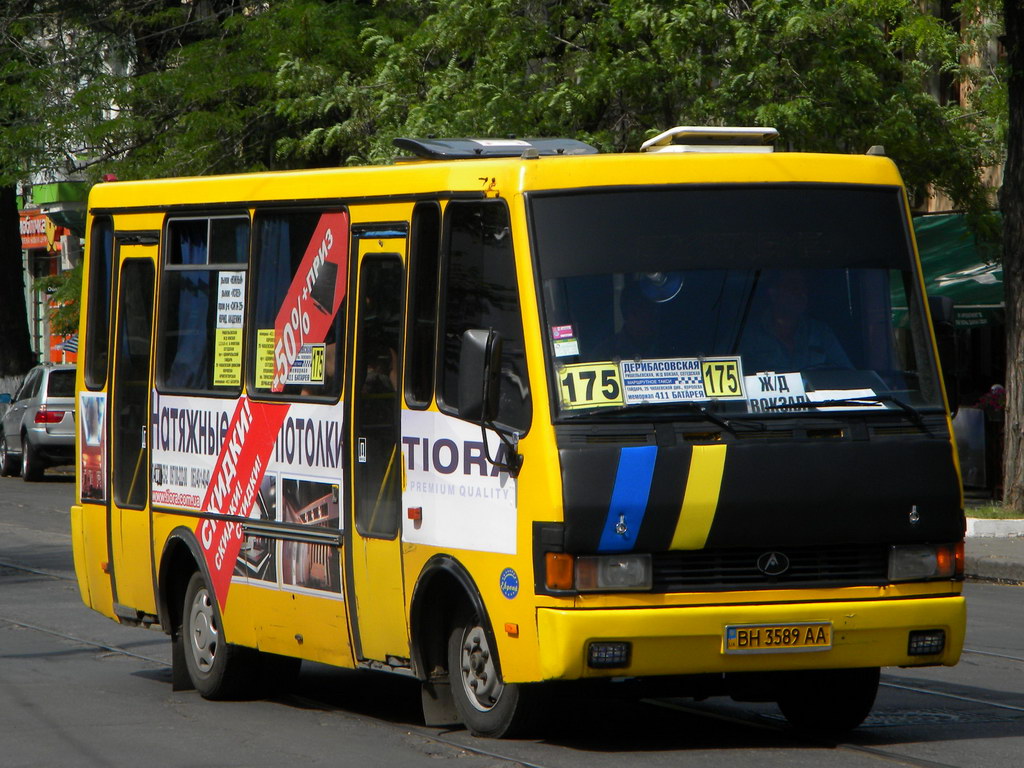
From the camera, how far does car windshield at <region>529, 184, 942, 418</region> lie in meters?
7.23

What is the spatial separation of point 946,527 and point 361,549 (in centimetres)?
254

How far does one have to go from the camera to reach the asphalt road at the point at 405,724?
24.4ft

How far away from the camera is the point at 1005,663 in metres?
10.2

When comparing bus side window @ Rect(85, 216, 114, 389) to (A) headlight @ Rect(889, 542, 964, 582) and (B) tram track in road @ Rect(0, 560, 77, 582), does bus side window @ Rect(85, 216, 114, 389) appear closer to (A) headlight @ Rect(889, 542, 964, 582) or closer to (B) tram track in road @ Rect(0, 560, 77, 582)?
(A) headlight @ Rect(889, 542, 964, 582)

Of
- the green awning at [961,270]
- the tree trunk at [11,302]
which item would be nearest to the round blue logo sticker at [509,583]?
the green awning at [961,270]

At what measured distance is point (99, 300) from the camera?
1075 cm

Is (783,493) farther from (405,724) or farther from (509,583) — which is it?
(405,724)

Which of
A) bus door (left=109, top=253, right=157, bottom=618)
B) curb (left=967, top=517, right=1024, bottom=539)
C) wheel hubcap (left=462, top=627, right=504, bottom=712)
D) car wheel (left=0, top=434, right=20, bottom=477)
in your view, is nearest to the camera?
wheel hubcap (left=462, top=627, right=504, bottom=712)

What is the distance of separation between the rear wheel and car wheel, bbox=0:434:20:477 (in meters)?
24.1

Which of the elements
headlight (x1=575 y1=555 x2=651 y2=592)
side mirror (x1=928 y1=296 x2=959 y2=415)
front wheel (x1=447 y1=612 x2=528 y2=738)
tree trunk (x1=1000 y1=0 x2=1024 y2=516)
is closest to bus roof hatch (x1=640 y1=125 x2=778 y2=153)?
side mirror (x1=928 y1=296 x2=959 y2=415)

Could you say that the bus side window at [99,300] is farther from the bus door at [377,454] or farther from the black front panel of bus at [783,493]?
the black front panel of bus at [783,493]

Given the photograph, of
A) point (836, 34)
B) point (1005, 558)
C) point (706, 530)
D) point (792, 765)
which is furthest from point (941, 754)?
point (836, 34)

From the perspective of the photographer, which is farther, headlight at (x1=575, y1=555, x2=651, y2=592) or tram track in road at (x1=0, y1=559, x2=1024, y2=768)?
tram track in road at (x1=0, y1=559, x2=1024, y2=768)

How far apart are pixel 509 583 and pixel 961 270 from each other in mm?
17015
